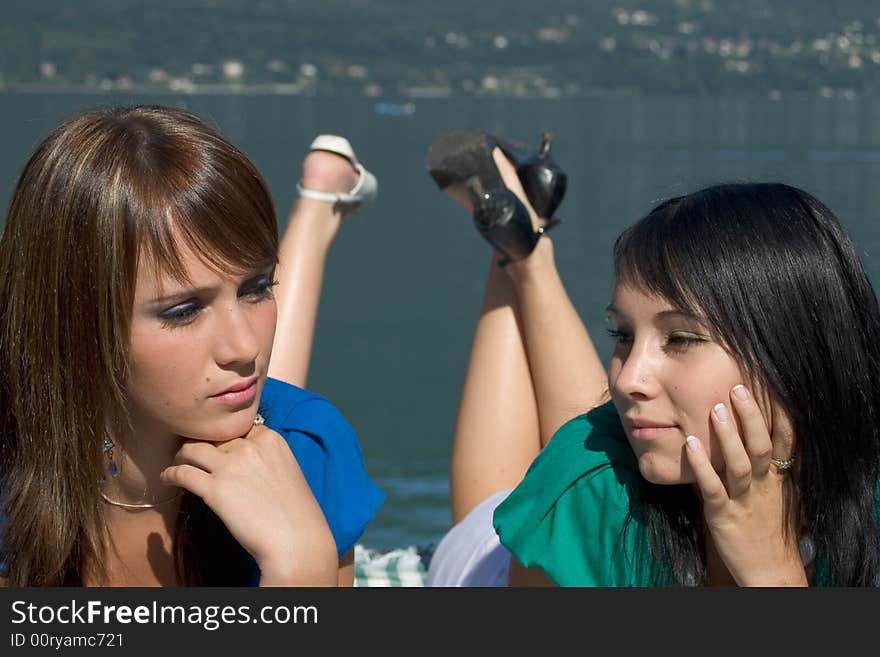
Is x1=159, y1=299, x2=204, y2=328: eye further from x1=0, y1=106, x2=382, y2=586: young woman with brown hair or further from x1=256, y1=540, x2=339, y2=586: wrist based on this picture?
x1=256, y1=540, x2=339, y2=586: wrist

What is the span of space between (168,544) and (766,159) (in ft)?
70.1

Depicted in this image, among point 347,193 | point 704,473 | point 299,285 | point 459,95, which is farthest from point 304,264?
point 459,95

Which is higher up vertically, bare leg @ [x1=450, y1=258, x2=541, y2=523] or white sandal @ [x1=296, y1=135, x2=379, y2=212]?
white sandal @ [x1=296, y1=135, x2=379, y2=212]

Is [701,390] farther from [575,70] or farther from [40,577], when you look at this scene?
[575,70]

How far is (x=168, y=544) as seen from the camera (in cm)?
195

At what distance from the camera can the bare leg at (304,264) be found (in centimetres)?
282

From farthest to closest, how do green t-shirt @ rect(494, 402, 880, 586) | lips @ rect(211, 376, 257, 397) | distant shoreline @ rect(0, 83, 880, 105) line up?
distant shoreline @ rect(0, 83, 880, 105)
green t-shirt @ rect(494, 402, 880, 586)
lips @ rect(211, 376, 257, 397)

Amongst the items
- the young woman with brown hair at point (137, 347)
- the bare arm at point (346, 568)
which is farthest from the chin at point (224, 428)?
the bare arm at point (346, 568)

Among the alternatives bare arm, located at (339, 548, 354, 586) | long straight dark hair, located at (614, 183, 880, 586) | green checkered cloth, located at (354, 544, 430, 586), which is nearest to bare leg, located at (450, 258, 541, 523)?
green checkered cloth, located at (354, 544, 430, 586)

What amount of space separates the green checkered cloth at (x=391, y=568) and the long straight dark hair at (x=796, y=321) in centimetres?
130

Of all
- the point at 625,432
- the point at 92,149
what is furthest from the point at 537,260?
the point at 92,149

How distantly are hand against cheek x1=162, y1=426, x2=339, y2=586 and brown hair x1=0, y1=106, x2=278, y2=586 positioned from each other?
14 centimetres

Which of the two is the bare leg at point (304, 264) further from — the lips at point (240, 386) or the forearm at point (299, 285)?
the lips at point (240, 386)

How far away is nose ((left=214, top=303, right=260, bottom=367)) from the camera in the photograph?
5.52ft
